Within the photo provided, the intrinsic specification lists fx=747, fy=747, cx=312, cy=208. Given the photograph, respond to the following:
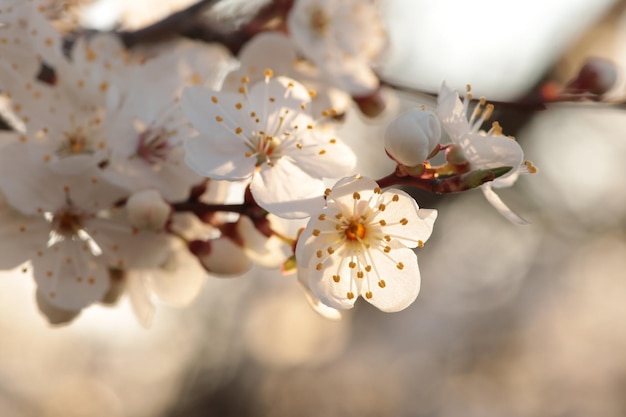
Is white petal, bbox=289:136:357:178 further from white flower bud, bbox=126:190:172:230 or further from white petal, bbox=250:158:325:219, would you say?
white flower bud, bbox=126:190:172:230

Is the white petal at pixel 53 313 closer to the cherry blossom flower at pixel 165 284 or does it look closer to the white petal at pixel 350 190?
the cherry blossom flower at pixel 165 284

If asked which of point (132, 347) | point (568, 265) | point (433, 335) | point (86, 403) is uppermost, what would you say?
point (568, 265)

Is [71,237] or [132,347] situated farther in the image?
[132,347]

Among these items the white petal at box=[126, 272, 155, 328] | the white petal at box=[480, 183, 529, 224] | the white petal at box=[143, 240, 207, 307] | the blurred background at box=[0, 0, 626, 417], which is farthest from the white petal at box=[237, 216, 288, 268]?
the blurred background at box=[0, 0, 626, 417]

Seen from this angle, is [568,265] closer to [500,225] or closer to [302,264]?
[500,225]

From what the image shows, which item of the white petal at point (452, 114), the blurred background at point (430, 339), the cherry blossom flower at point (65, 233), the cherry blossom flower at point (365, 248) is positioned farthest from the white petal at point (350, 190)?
the blurred background at point (430, 339)

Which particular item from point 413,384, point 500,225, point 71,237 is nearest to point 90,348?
point 413,384
